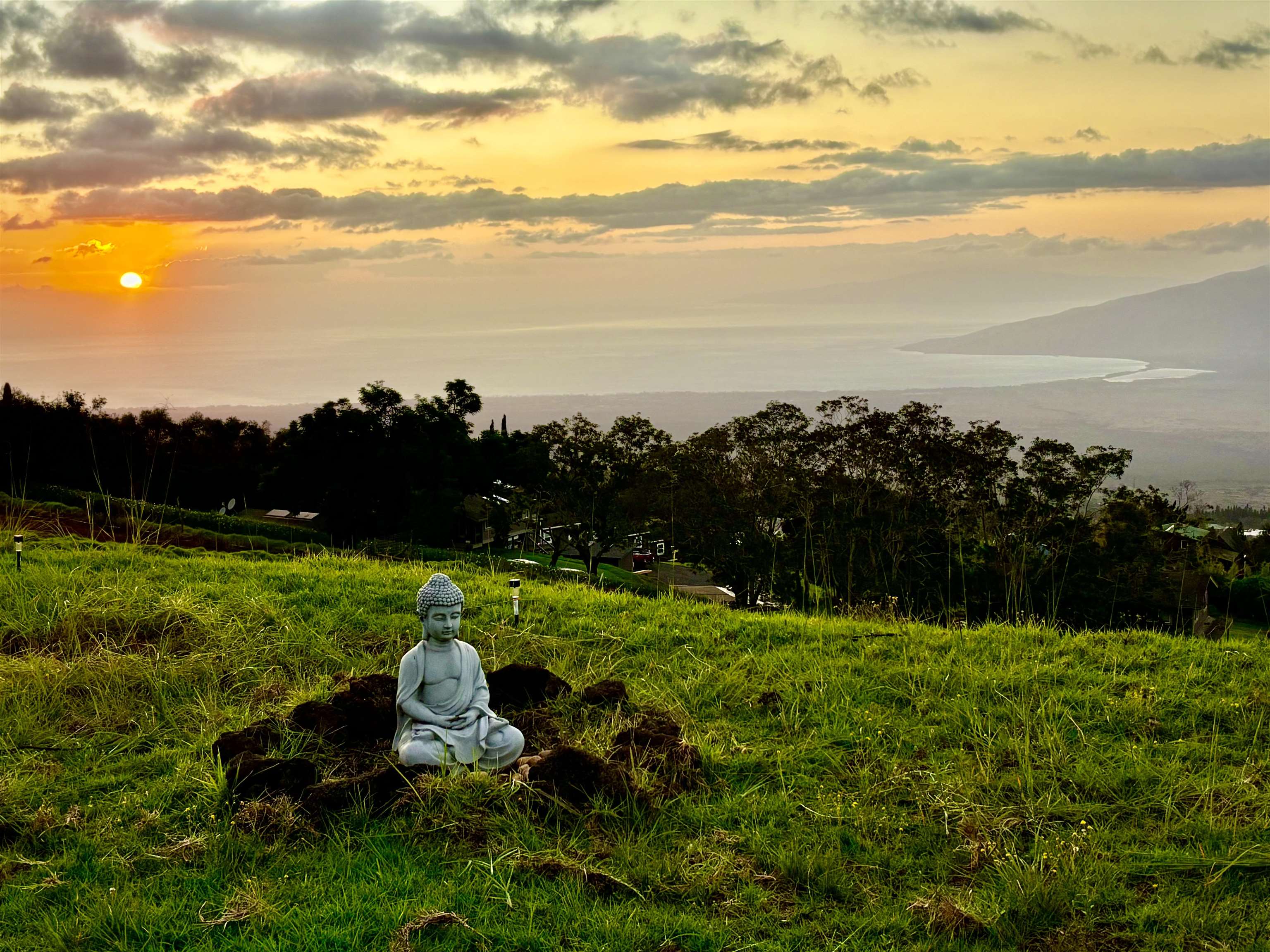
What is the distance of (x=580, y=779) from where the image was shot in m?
6.22

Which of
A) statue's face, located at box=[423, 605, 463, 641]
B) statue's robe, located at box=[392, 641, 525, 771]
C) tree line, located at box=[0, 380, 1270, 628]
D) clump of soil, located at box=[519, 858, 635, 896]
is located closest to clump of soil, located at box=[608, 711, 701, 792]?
statue's robe, located at box=[392, 641, 525, 771]

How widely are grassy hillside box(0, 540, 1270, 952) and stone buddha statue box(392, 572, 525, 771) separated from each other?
293mm

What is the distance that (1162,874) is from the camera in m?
5.62

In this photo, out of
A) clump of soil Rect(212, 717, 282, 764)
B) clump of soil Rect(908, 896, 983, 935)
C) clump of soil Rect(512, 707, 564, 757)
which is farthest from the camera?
clump of soil Rect(512, 707, 564, 757)

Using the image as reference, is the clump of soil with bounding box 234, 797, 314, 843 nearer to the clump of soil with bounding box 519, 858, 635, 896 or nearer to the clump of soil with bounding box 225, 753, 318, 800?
the clump of soil with bounding box 225, 753, 318, 800

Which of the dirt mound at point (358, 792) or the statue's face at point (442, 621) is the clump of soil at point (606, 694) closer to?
the statue's face at point (442, 621)

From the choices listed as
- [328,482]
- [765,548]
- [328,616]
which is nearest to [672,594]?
[328,616]

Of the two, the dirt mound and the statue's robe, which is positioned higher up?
the statue's robe

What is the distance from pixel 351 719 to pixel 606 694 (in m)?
1.87

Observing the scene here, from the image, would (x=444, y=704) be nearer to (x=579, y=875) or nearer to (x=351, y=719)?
(x=351, y=719)

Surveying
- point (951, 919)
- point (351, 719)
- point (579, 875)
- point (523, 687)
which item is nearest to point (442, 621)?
point (351, 719)

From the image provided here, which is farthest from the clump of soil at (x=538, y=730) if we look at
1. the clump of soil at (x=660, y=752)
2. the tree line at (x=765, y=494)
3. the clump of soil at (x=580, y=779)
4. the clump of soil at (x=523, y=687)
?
the tree line at (x=765, y=494)

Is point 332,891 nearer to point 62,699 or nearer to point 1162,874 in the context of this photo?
point 62,699

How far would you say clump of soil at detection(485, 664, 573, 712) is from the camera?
25.5 ft
